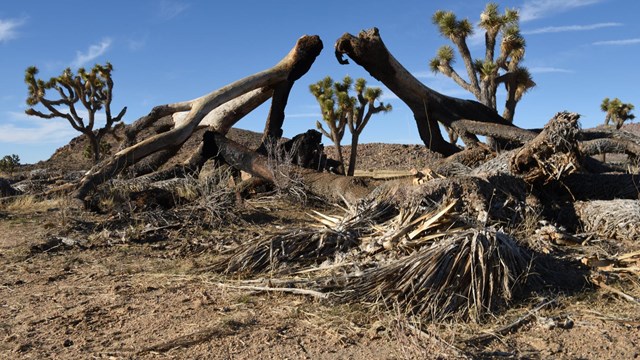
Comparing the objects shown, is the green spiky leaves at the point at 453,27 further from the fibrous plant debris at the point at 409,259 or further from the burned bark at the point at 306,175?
the fibrous plant debris at the point at 409,259

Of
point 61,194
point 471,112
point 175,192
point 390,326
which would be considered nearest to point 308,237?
point 390,326

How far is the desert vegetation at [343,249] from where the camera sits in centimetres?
413

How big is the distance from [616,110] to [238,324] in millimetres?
31235

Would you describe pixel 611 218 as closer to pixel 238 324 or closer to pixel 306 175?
pixel 238 324

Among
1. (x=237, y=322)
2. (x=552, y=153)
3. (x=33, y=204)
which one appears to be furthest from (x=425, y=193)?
(x=33, y=204)

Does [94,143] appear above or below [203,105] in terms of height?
above

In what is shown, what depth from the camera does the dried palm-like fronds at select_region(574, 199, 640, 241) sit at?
6.26 metres

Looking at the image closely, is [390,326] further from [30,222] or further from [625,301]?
[30,222]

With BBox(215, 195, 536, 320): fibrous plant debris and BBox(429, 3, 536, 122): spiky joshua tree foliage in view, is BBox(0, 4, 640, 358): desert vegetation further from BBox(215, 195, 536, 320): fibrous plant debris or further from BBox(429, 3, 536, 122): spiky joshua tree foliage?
BBox(429, 3, 536, 122): spiky joshua tree foliage

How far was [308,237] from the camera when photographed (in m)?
5.77

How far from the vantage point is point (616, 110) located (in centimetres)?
3097

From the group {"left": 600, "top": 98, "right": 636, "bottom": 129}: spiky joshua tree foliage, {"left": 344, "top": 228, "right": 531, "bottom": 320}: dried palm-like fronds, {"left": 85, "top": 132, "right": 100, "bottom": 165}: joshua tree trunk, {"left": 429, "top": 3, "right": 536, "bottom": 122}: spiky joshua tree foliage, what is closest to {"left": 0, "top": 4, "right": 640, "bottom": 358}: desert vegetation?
{"left": 344, "top": 228, "right": 531, "bottom": 320}: dried palm-like fronds

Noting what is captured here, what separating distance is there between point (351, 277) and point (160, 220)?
431 centimetres

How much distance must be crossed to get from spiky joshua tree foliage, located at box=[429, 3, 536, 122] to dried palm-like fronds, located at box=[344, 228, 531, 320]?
52.1ft
